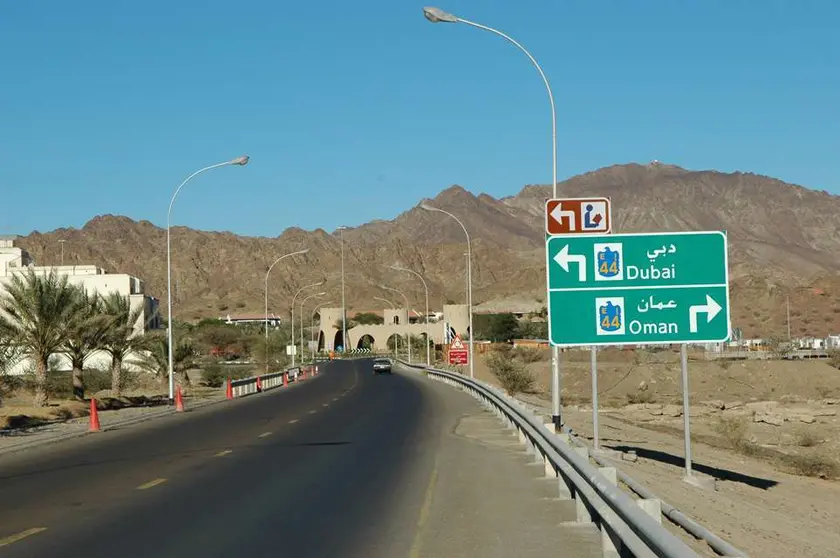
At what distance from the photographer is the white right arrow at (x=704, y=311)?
658 inches

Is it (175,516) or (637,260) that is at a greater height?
(637,260)

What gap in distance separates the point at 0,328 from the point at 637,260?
24674 mm

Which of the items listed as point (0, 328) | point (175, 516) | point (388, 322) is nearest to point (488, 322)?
point (388, 322)

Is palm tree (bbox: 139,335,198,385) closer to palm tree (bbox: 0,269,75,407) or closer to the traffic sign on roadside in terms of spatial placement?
the traffic sign on roadside

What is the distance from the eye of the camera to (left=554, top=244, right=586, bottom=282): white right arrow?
1683cm

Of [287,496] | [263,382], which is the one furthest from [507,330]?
[287,496]

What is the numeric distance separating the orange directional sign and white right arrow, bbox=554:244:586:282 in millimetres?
2038

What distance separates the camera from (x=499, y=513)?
12.7 meters

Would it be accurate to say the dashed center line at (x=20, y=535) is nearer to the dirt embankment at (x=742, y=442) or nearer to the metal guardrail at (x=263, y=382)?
the dirt embankment at (x=742, y=442)

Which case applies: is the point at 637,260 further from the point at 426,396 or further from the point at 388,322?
the point at 388,322

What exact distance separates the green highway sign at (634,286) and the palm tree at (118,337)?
96.0 ft

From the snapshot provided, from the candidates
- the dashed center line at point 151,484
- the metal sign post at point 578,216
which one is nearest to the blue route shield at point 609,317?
the metal sign post at point 578,216

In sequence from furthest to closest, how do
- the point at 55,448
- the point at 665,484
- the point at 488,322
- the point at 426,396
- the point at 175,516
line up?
the point at 488,322
the point at 426,396
the point at 55,448
the point at 665,484
the point at 175,516

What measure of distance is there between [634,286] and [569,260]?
3.57 feet
